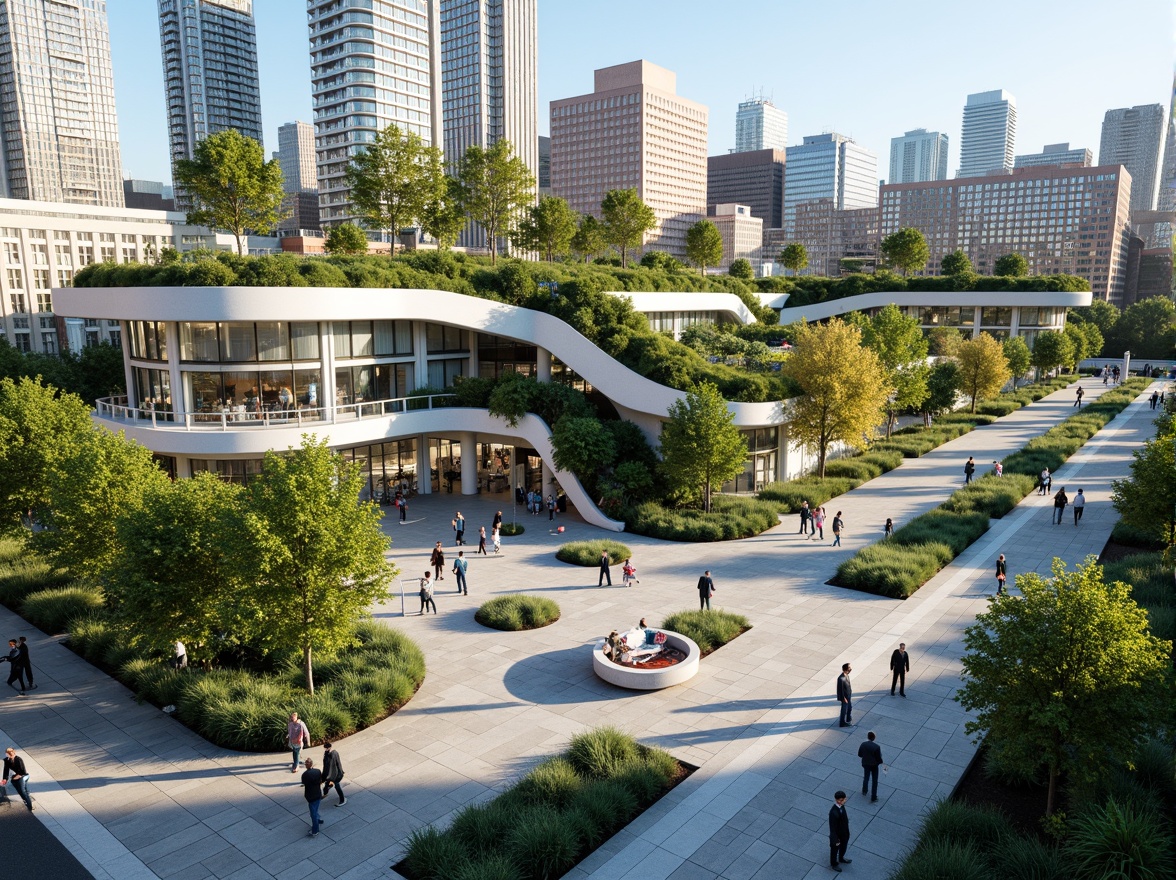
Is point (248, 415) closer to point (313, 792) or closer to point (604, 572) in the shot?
point (604, 572)

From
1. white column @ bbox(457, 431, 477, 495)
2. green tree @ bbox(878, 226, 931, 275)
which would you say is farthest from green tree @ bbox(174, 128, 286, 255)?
green tree @ bbox(878, 226, 931, 275)

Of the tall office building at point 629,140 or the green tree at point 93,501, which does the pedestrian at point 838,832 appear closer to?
the green tree at point 93,501

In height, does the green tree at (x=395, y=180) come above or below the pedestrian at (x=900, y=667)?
above

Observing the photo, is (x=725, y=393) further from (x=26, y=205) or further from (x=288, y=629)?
(x=26, y=205)

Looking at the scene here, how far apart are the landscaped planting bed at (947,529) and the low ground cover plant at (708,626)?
519 centimetres

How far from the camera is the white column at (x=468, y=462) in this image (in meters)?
38.3

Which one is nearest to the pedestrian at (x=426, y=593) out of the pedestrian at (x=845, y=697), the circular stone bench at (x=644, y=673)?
the circular stone bench at (x=644, y=673)

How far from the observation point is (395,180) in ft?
150

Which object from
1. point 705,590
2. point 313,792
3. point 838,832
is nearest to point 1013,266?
point 705,590

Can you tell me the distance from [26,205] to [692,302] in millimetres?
71226

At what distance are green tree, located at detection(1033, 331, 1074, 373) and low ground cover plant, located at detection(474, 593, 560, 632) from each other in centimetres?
6818

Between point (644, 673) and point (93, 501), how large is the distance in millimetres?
15175

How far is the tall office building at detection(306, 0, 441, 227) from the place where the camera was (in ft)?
336

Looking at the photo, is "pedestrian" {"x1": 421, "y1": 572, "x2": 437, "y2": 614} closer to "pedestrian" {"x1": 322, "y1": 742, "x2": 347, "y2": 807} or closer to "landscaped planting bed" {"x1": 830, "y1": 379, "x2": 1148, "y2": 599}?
"pedestrian" {"x1": 322, "y1": 742, "x2": 347, "y2": 807}
